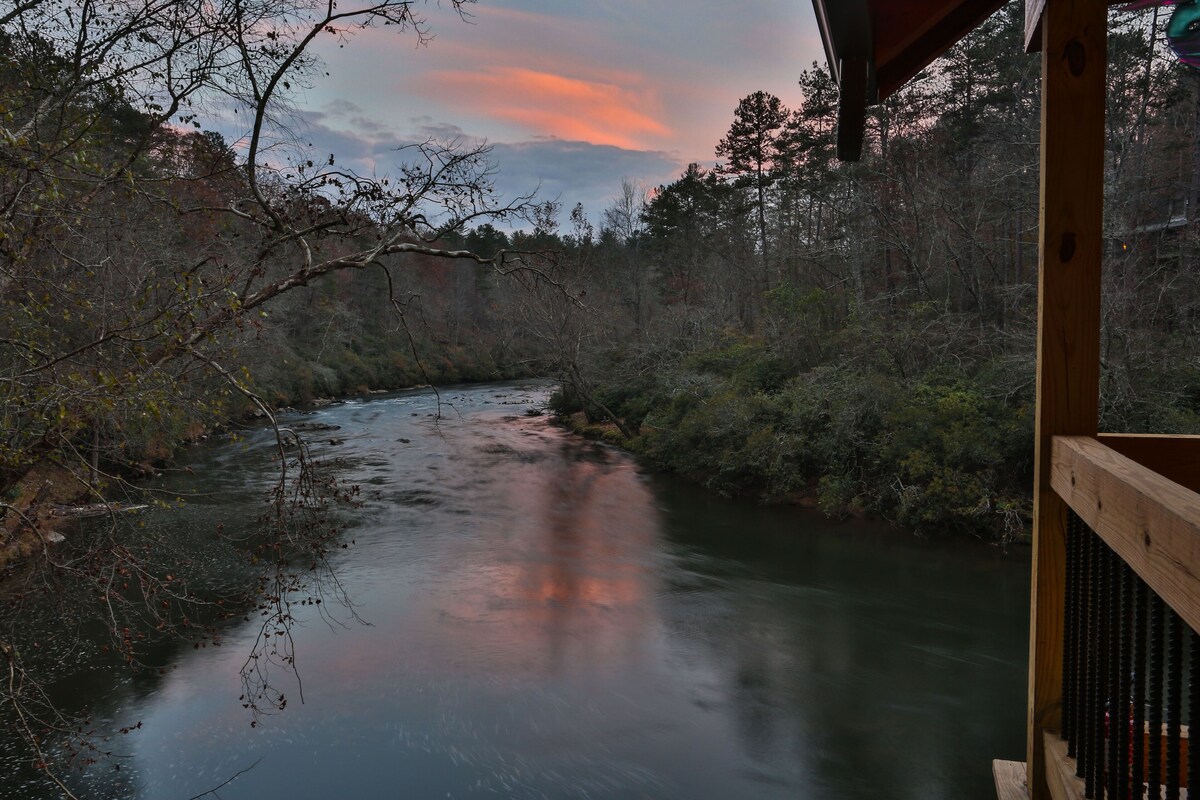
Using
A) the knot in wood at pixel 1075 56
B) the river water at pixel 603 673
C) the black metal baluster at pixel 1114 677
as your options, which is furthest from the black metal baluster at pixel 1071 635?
the river water at pixel 603 673

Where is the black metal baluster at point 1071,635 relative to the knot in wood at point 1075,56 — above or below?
below

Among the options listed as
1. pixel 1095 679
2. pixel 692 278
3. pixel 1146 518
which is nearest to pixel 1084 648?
pixel 1095 679

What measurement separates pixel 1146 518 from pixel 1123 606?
0.58m

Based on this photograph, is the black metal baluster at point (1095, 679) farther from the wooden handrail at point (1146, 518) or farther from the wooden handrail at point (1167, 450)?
the wooden handrail at point (1167, 450)

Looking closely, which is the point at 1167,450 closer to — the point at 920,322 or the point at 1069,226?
the point at 1069,226

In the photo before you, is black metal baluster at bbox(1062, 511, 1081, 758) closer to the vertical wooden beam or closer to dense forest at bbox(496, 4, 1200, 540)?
the vertical wooden beam

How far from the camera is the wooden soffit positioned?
7.60 feet

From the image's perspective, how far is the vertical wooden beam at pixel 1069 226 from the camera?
7.00ft

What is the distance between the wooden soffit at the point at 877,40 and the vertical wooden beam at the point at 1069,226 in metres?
0.52

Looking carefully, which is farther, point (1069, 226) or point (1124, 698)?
point (1069, 226)

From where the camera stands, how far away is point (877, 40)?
285cm

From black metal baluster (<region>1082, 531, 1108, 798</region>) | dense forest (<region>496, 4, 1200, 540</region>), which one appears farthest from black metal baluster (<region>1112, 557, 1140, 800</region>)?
dense forest (<region>496, 4, 1200, 540</region>)

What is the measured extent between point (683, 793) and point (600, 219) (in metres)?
42.7

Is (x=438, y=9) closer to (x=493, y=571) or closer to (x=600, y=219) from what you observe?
(x=493, y=571)
